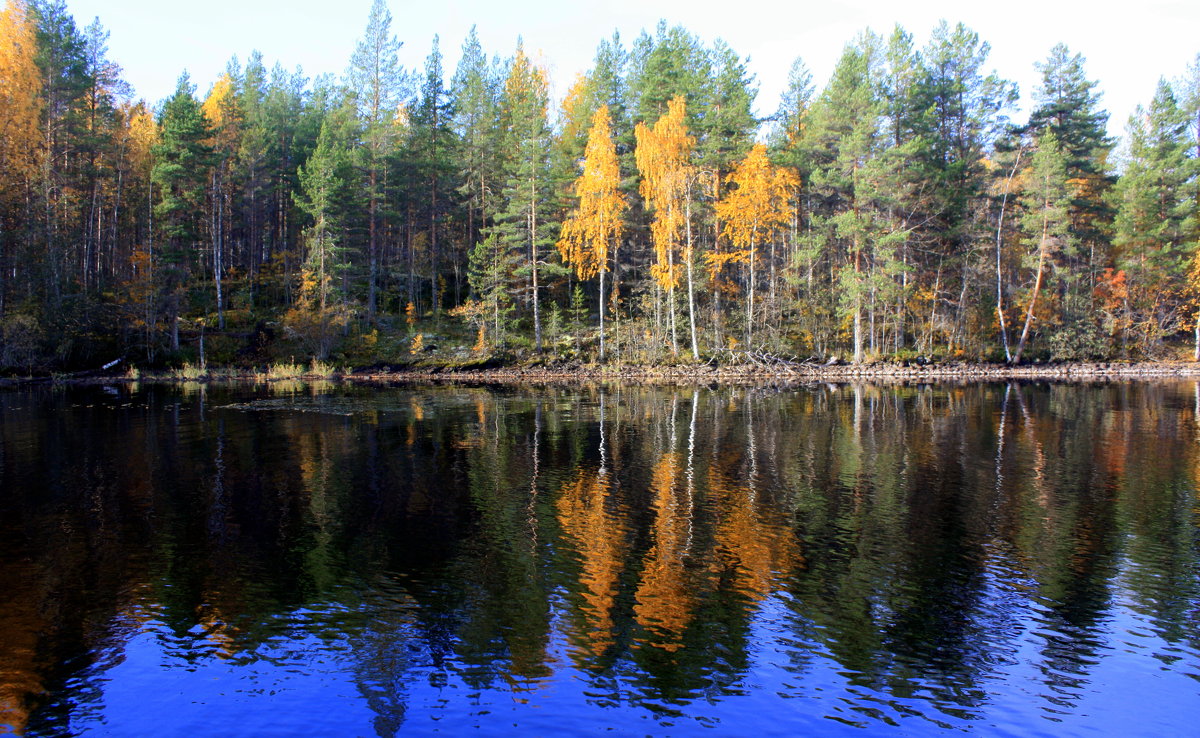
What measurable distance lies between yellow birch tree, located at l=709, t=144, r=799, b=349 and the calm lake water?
Answer: 84.5 ft

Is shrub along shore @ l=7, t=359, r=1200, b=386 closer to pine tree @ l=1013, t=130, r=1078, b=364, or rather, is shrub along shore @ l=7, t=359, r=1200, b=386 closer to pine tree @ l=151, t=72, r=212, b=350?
pine tree @ l=1013, t=130, r=1078, b=364

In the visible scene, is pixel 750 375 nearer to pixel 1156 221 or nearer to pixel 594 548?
pixel 1156 221

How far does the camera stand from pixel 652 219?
174ft

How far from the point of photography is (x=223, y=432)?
2384 centimetres

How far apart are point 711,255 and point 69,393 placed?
36.0 metres

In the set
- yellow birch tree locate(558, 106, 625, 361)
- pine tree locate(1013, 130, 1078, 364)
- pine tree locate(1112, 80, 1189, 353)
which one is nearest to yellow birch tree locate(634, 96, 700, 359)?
yellow birch tree locate(558, 106, 625, 361)

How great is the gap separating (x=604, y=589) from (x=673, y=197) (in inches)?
1478

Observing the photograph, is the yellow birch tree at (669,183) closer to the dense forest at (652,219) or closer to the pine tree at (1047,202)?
the dense forest at (652,219)

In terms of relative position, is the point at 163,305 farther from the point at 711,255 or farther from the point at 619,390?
the point at 711,255

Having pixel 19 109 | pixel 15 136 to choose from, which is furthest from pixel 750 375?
pixel 19 109

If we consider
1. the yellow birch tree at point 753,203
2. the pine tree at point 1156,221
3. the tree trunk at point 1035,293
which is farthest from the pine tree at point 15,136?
the pine tree at point 1156,221

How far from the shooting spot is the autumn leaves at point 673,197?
4381 centimetres

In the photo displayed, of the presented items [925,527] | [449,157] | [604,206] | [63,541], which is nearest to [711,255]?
[604,206]

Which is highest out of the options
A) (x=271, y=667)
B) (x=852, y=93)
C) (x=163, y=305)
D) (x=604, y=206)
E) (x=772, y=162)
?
(x=852, y=93)
